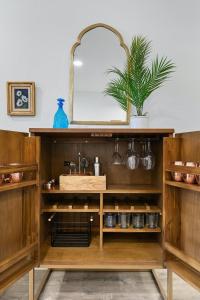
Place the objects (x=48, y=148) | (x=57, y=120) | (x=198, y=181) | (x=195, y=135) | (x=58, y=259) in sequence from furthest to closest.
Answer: (x=48, y=148) → (x=57, y=120) → (x=58, y=259) → (x=195, y=135) → (x=198, y=181)

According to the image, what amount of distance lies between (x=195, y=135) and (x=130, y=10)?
4.31 feet

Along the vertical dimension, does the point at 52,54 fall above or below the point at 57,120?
above

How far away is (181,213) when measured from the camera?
54.2 inches

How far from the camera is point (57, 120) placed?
5.37ft

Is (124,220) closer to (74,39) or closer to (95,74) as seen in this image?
(95,74)

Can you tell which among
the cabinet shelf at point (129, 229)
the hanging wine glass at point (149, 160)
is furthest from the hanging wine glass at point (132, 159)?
the cabinet shelf at point (129, 229)

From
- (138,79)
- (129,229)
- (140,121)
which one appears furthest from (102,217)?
(138,79)

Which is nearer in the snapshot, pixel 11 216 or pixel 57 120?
pixel 11 216

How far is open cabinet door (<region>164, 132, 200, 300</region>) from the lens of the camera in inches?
47.9

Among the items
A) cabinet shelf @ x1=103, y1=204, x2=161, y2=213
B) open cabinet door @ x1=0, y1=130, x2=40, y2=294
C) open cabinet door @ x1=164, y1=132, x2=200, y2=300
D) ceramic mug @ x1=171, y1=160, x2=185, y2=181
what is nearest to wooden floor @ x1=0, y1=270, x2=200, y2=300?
open cabinet door @ x1=164, y1=132, x2=200, y2=300

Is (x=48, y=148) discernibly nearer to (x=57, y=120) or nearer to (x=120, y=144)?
(x=57, y=120)

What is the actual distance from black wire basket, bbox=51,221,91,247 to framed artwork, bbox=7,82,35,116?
37.8 inches

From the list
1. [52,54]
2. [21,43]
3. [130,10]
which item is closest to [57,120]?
[52,54]

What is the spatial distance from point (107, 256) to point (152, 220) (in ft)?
1.30
